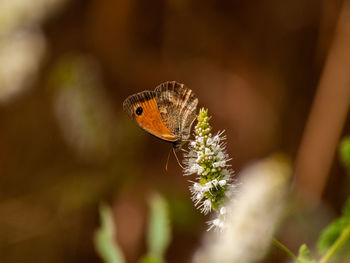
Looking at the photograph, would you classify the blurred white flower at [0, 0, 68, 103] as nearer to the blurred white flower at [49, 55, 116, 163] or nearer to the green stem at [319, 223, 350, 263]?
the blurred white flower at [49, 55, 116, 163]

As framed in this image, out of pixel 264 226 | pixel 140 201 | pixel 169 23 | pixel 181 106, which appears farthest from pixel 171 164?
pixel 264 226

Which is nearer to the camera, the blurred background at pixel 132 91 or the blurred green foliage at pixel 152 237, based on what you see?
the blurred green foliage at pixel 152 237

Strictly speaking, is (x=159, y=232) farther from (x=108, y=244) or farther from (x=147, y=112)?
(x=147, y=112)

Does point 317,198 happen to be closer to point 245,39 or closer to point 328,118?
point 328,118

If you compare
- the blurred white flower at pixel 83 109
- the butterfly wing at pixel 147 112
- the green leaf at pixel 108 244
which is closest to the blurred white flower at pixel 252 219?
the green leaf at pixel 108 244

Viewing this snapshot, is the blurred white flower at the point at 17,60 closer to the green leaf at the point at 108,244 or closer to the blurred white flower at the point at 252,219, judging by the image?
the green leaf at the point at 108,244

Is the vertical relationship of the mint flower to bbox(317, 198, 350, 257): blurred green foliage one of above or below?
above

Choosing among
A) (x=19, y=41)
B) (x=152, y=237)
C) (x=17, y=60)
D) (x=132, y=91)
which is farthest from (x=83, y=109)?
(x=152, y=237)

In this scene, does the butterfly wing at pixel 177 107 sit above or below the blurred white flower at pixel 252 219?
above

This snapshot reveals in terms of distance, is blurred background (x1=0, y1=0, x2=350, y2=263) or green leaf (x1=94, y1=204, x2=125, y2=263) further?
blurred background (x1=0, y1=0, x2=350, y2=263)

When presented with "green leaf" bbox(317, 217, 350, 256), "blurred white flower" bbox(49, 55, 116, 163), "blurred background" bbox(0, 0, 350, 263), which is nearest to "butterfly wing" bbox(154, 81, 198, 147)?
"green leaf" bbox(317, 217, 350, 256)
